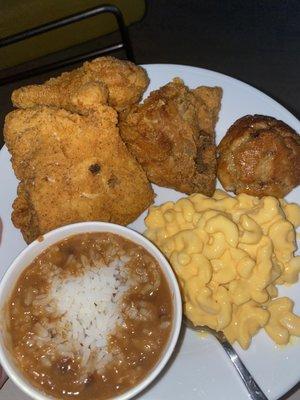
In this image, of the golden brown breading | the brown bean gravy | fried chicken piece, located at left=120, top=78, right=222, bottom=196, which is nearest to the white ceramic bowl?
the brown bean gravy

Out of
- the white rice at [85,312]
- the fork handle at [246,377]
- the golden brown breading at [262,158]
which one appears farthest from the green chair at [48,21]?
the fork handle at [246,377]

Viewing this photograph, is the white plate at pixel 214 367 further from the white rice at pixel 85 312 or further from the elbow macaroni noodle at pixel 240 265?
the white rice at pixel 85 312

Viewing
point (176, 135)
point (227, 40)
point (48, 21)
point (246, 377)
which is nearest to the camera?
point (246, 377)

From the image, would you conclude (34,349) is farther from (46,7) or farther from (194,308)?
(46,7)

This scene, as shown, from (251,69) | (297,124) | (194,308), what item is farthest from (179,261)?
(251,69)

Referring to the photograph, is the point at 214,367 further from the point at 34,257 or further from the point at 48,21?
the point at 48,21

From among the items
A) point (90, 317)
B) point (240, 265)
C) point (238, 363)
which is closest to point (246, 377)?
point (238, 363)

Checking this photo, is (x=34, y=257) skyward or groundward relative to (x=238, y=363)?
skyward
